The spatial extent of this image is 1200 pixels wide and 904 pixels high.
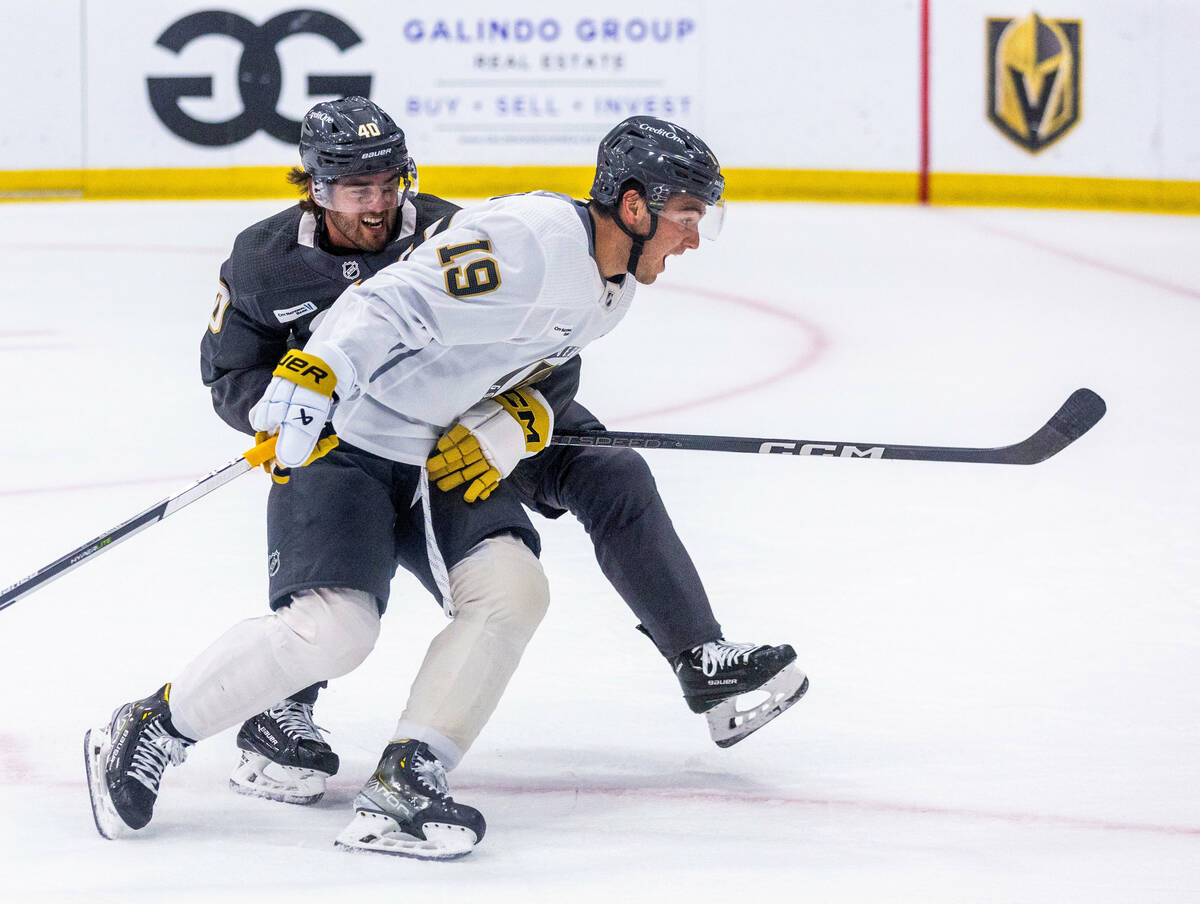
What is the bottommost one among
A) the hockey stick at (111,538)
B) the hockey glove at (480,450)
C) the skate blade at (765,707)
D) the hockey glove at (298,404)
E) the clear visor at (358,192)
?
the skate blade at (765,707)

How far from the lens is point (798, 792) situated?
8.23 feet

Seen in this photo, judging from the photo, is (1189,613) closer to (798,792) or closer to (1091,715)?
(1091,715)

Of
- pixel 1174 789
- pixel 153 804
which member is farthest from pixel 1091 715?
pixel 153 804

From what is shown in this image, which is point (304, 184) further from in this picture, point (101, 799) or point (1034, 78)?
point (1034, 78)

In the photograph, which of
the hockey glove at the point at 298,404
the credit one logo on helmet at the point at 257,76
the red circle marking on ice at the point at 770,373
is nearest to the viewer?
the hockey glove at the point at 298,404

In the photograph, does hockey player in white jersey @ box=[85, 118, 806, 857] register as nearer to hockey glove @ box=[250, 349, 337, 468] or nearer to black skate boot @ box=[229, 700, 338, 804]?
hockey glove @ box=[250, 349, 337, 468]

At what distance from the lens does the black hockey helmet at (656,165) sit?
2389 mm

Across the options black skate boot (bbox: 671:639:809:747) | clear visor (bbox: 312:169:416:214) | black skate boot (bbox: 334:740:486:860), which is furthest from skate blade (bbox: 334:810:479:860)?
clear visor (bbox: 312:169:416:214)

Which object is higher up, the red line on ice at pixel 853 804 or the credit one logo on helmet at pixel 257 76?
the credit one logo on helmet at pixel 257 76

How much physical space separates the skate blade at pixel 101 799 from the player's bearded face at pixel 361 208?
780mm

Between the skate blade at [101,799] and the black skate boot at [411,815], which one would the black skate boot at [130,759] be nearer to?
the skate blade at [101,799]

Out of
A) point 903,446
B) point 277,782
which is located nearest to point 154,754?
point 277,782

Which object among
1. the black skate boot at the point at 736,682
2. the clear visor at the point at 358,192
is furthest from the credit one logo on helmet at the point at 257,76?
the black skate boot at the point at 736,682

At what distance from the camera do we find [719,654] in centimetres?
252
